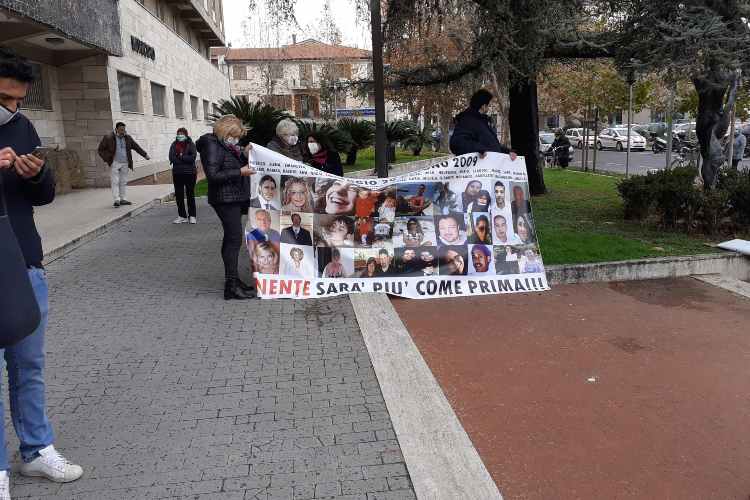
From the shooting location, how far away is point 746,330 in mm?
5371

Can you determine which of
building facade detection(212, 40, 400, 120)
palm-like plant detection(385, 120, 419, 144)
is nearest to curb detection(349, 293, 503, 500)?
building facade detection(212, 40, 400, 120)

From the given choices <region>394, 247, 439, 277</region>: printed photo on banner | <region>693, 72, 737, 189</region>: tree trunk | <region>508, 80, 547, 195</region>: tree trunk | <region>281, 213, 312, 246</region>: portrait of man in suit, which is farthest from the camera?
<region>508, 80, 547, 195</region>: tree trunk

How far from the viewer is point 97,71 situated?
16688 millimetres

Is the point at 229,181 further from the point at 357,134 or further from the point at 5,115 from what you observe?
the point at 357,134

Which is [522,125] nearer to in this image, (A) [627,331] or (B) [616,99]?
(A) [627,331]

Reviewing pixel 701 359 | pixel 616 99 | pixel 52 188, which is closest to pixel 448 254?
pixel 701 359

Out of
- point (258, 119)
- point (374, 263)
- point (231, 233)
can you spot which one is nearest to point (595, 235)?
point (374, 263)

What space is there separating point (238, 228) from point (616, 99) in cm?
2681

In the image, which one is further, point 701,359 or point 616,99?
point 616,99

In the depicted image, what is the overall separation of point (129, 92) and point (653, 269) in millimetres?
17366

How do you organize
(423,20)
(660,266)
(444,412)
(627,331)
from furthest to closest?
1. (423,20)
2. (660,266)
3. (627,331)
4. (444,412)

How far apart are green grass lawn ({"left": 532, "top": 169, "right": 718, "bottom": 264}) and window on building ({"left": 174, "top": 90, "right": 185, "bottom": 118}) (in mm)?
18946

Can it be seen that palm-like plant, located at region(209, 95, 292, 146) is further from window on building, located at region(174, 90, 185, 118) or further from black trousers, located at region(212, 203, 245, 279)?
window on building, located at region(174, 90, 185, 118)

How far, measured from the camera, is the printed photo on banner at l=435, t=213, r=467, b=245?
638 centimetres
